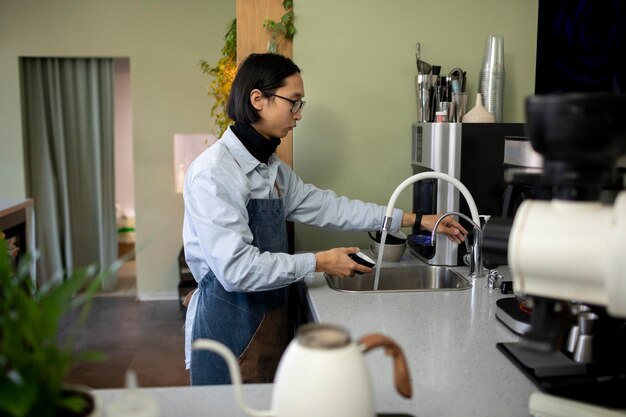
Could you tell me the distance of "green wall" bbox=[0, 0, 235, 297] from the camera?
5.12 metres

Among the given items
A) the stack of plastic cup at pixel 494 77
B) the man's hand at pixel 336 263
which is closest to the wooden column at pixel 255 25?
the stack of plastic cup at pixel 494 77

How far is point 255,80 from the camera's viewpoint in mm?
2039

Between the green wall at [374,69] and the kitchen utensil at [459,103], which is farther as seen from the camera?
the green wall at [374,69]

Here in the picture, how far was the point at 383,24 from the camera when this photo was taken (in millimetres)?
2662

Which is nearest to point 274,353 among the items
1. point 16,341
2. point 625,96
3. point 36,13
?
point 16,341

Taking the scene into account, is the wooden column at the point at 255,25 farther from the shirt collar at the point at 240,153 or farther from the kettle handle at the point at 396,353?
the kettle handle at the point at 396,353

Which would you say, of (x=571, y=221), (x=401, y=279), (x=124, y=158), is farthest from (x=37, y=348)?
(x=124, y=158)

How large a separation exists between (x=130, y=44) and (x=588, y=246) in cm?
492

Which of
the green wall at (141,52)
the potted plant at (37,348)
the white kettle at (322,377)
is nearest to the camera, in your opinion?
the potted plant at (37,348)

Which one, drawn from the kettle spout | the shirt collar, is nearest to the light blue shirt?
the shirt collar

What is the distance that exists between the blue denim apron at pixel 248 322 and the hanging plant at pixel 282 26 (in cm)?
85

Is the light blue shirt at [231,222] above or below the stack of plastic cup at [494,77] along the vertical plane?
below

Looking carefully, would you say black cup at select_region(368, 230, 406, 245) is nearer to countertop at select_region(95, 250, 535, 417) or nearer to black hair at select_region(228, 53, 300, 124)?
countertop at select_region(95, 250, 535, 417)

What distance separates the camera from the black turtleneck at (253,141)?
2014mm
